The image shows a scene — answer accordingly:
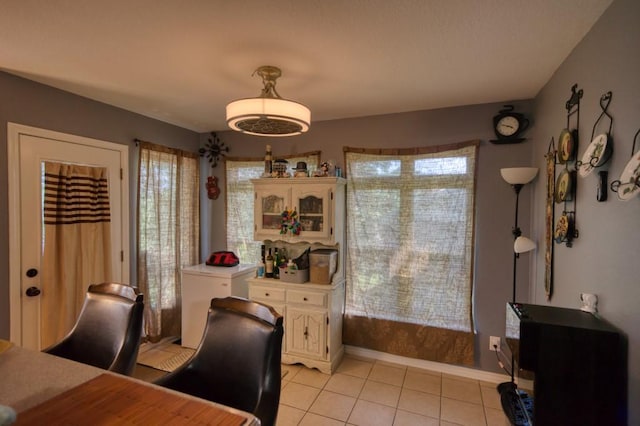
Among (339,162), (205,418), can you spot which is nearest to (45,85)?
(339,162)

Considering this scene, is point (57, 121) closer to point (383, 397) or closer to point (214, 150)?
point (214, 150)

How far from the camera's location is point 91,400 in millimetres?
1101

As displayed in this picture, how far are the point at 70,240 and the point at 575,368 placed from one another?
334 centimetres

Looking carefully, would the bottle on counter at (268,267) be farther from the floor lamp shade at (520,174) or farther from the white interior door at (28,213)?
the floor lamp shade at (520,174)

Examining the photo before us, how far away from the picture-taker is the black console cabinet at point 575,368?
4.06ft

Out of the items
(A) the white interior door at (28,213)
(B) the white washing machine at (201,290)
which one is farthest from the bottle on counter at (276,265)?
(A) the white interior door at (28,213)

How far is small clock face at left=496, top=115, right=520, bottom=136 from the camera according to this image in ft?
8.43

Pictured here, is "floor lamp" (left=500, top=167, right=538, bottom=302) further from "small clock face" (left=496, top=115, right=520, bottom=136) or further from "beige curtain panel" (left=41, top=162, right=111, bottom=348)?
"beige curtain panel" (left=41, top=162, right=111, bottom=348)

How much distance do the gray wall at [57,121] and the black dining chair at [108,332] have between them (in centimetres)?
93

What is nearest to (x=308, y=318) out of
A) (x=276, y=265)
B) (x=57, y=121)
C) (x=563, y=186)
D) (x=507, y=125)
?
(x=276, y=265)

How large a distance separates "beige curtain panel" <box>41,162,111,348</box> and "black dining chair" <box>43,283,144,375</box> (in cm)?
96

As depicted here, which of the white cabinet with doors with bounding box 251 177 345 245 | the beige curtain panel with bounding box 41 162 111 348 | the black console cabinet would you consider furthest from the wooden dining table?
the white cabinet with doors with bounding box 251 177 345 245

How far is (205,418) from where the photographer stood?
1023mm

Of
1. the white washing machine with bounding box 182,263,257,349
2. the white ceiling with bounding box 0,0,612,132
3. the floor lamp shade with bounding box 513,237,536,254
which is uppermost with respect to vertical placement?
the white ceiling with bounding box 0,0,612,132
